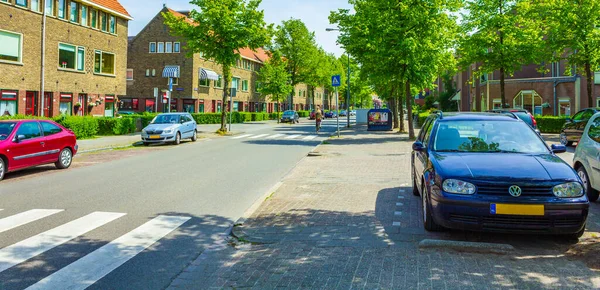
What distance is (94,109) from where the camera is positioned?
3133cm

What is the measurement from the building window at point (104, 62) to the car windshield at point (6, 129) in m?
21.7

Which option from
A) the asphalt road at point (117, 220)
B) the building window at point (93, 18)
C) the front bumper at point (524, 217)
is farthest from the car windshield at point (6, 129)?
the building window at point (93, 18)

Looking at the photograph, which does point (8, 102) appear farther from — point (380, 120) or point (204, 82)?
point (204, 82)

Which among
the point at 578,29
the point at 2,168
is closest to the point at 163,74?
the point at 578,29

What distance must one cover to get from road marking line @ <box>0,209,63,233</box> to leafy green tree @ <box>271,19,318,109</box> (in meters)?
61.0

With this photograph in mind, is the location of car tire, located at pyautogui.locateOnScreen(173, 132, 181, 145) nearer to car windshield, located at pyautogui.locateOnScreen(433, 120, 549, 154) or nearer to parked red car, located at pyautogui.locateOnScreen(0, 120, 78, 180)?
parked red car, located at pyautogui.locateOnScreen(0, 120, 78, 180)

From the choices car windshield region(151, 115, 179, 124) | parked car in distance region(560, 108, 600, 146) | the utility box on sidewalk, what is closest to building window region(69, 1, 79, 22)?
car windshield region(151, 115, 179, 124)

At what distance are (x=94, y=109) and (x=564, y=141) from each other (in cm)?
2729

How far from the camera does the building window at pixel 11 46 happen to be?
80.3 feet

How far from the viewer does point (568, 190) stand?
4.96 metres

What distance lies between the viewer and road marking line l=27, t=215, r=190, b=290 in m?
4.21

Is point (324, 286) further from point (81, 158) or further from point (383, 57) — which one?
point (383, 57)

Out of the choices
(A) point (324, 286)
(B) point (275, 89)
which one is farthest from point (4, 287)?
(B) point (275, 89)

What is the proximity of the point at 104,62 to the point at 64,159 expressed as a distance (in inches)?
864
